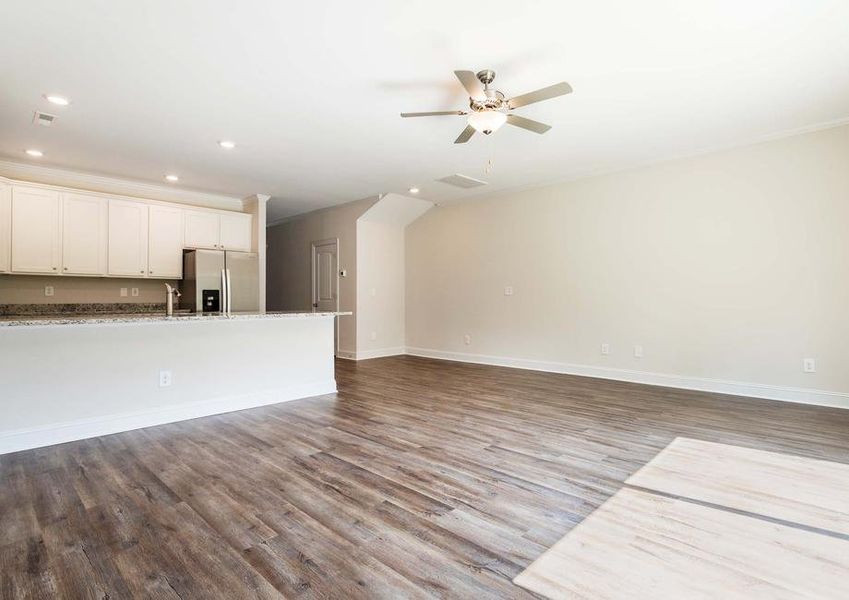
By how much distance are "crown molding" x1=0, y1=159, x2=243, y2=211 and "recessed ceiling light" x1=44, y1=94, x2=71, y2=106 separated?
2153 mm

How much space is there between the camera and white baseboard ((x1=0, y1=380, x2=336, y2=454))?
311cm

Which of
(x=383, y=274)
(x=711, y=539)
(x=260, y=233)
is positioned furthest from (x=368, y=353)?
(x=711, y=539)

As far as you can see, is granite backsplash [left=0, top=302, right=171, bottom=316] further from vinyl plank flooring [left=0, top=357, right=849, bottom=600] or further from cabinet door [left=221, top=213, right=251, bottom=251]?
vinyl plank flooring [left=0, top=357, right=849, bottom=600]

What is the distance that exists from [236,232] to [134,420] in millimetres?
3515

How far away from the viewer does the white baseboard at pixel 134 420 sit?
311 cm

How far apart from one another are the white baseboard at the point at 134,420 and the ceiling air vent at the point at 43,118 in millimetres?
2504

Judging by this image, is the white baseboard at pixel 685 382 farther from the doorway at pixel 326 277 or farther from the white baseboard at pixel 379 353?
the doorway at pixel 326 277

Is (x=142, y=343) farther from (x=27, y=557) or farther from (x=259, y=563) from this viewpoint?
(x=259, y=563)

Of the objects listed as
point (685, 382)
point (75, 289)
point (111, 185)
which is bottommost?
point (685, 382)

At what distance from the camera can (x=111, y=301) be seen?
227 inches

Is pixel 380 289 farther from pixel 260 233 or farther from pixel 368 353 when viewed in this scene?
pixel 260 233

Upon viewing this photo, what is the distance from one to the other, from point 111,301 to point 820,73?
293 inches

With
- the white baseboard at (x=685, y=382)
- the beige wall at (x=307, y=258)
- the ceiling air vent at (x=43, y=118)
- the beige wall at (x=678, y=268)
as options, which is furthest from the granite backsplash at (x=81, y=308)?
the white baseboard at (x=685, y=382)

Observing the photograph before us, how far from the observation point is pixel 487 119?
10.3 feet
